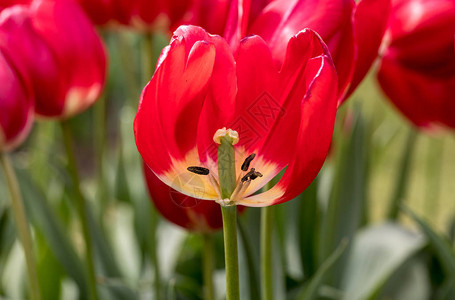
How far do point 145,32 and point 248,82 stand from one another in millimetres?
355

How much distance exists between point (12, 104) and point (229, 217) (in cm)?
21

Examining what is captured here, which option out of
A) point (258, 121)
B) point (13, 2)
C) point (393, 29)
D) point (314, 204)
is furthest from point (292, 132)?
point (314, 204)

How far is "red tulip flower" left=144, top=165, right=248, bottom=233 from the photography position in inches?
16.7

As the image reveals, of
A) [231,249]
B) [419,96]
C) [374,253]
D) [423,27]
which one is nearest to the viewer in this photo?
[231,249]

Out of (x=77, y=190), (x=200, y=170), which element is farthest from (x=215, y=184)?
(x=77, y=190)

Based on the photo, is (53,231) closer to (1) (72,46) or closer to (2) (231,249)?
(1) (72,46)

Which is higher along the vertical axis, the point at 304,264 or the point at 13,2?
the point at 13,2

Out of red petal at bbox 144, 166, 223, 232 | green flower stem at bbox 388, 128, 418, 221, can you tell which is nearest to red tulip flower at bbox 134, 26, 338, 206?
red petal at bbox 144, 166, 223, 232

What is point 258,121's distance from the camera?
283mm

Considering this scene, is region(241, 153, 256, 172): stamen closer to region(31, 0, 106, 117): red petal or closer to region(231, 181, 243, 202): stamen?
region(231, 181, 243, 202): stamen

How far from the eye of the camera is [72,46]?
468mm

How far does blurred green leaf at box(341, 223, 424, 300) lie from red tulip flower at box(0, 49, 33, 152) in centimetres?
38

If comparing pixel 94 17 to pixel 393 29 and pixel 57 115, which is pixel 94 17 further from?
pixel 393 29

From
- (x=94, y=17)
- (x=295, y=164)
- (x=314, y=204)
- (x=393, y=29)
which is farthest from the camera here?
(x=314, y=204)
